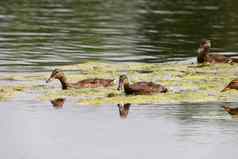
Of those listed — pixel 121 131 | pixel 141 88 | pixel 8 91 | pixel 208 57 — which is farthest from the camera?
pixel 208 57

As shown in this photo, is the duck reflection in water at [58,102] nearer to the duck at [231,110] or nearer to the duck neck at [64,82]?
the duck neck at [64,82]

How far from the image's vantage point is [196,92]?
23234mm

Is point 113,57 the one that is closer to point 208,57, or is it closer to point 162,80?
point 208,57

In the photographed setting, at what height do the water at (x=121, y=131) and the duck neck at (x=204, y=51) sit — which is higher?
the duck neck at (x=204, y=51)

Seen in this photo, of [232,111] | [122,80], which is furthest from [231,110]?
[122,80]

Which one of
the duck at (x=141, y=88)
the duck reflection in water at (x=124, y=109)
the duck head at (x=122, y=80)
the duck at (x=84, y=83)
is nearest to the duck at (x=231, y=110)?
the duck at (x=141, y=88)

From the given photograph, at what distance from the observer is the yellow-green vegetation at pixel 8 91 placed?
894 inches

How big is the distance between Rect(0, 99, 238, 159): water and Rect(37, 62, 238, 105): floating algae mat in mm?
523

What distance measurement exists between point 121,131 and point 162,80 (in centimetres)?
521

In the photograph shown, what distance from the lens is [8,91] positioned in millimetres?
23188

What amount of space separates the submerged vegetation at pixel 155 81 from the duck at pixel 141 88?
122 mm

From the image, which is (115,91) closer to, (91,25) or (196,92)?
(196,92)

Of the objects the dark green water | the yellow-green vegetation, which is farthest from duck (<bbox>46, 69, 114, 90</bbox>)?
the dark green water

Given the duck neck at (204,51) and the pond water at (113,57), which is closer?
the pond water at (113,57)
